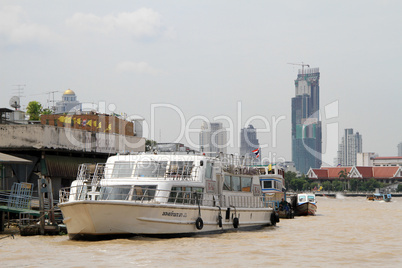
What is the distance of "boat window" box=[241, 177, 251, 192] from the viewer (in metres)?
34.1

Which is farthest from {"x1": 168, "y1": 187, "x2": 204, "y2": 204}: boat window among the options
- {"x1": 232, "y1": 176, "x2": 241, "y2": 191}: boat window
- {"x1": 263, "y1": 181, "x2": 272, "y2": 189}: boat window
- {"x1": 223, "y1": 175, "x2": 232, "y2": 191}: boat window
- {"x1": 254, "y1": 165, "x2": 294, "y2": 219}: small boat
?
{"x1": 263, "y1": 181, "x2": 272, "y2": 189}: boat window

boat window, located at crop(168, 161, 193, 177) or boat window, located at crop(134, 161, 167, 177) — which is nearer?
boat window, located at crop(134, 161, 167, 177)

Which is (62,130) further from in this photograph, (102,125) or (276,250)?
(276,250)

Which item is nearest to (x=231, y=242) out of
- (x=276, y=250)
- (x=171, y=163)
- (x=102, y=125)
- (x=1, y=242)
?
(x=276, y=250)

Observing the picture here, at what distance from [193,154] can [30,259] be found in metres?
10.7

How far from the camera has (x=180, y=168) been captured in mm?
29484

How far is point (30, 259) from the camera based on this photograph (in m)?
21.7

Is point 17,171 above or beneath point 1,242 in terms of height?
above

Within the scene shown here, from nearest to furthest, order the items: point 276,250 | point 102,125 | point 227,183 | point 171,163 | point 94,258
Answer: point 94,258 → point 276,250 → point 171,163 → point 227,183 → point 102,125

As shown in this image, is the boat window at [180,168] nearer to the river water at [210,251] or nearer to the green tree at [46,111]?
the river water at [210,251]

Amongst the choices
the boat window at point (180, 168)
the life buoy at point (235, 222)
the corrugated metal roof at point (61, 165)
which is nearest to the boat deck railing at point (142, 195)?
the boat window at point (180, 168)

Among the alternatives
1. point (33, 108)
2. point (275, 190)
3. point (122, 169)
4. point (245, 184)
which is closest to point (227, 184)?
point (245, 184)

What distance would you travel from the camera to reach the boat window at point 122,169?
28.7m

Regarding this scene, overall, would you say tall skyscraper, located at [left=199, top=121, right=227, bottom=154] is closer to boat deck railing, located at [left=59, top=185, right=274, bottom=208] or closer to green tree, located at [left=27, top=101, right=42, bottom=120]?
boat deck railing, located at [left=59, top=185, right=274, bottom=208]
